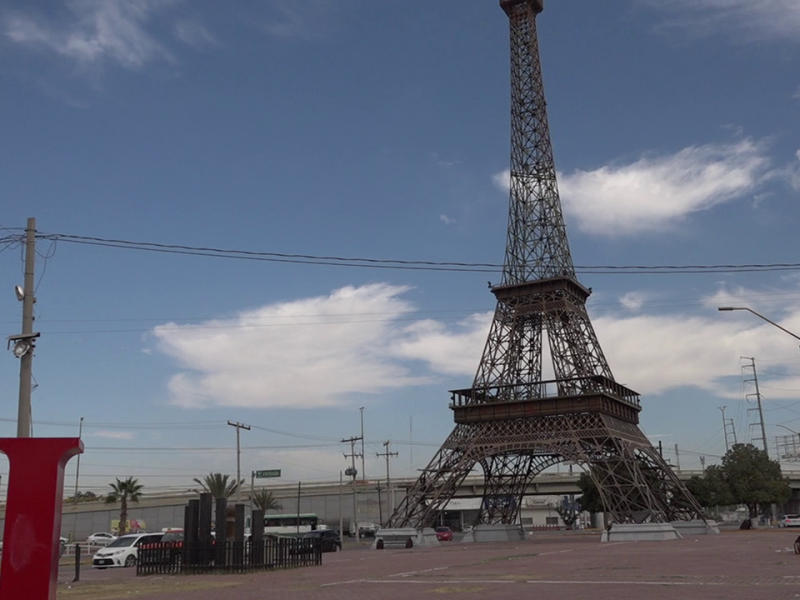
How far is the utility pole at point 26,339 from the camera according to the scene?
A: 17.8 metres

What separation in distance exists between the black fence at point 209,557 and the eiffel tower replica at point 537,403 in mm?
28642

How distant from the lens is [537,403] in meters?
60.0

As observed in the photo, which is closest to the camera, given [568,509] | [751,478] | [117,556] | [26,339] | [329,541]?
[26,339]

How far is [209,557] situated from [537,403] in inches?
1429

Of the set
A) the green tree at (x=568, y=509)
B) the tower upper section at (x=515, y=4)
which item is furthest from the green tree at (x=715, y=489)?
the tower upper section at (x=515, y=4)

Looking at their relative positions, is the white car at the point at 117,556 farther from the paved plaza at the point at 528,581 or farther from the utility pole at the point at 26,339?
the utility pole at the point at 26,339

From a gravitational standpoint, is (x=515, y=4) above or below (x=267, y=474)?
above

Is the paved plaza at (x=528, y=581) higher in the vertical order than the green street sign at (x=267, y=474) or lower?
lower

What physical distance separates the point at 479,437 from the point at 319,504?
6121 centimetres

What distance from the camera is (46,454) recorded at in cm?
1149

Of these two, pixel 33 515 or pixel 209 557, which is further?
pixel 209 557

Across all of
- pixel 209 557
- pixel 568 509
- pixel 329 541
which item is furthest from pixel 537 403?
pixel 568 509

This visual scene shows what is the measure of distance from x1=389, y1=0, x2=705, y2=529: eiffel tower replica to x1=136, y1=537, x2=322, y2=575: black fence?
94.0ft

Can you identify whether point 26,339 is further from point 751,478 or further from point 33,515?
point 751,478
